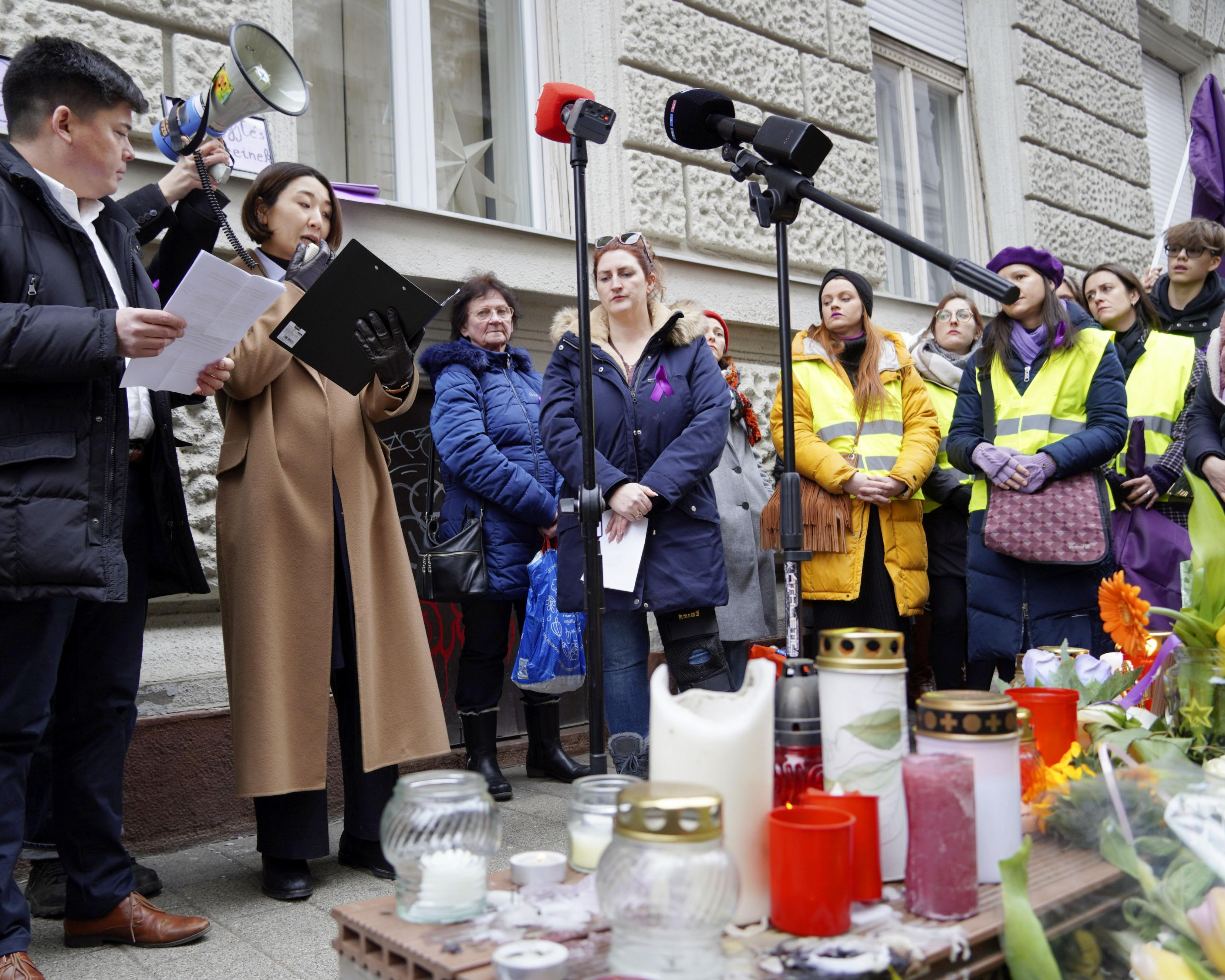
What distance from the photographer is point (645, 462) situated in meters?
3.09

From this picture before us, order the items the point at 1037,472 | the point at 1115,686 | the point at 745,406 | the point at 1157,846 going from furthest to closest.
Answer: the point at 745,406, the point at 1037,472, the point at 1115,686, the point at 1157,846

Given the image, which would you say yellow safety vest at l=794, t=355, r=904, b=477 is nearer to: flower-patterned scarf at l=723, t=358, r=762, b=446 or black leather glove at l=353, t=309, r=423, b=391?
flower-patterned scarf at l=723, t=358, r=762, b=446

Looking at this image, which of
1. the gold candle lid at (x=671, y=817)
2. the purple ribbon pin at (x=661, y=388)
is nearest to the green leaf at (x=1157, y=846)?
the gold candle lid at (x=671, y=817)

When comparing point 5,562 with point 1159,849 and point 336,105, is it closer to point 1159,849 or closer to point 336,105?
point 1159,849

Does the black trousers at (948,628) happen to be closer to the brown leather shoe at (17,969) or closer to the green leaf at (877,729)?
the green leaf at (877,729)

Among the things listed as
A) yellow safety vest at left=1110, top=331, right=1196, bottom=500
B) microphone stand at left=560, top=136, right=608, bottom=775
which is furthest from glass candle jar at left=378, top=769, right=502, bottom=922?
Result: yellow safety vest at left=1110, top=331, right=1196, bottom=500

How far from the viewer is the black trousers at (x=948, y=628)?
404 centimetres

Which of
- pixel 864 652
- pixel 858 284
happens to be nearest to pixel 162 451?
pixel 864 652

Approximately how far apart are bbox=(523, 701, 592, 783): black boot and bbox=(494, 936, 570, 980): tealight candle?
2760mm

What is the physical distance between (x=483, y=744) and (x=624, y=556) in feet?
3.08

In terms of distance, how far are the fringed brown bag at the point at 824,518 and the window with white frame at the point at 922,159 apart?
3063 mm

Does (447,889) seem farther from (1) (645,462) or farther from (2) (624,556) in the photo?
(1) (645,462)

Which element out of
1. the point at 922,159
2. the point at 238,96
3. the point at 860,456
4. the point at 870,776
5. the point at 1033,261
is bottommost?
the point at 870,776

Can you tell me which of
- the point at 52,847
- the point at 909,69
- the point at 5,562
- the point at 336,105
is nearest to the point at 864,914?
the point at 5,562
